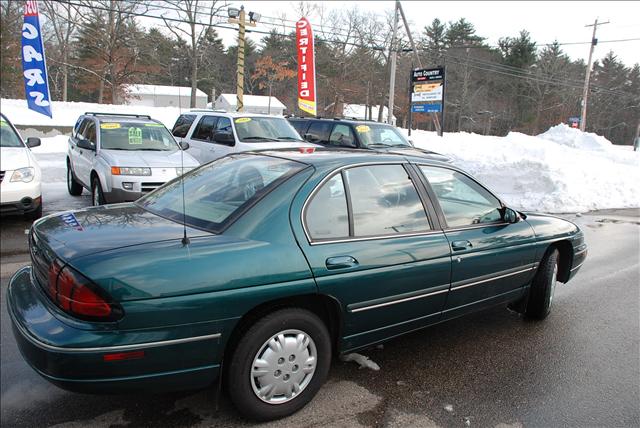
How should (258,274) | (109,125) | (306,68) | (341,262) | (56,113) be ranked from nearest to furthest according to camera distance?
(258,274) → (341,262) → (109,125) → (306,68) → (56,113)

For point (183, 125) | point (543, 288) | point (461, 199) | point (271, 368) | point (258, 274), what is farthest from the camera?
point (183, 125)

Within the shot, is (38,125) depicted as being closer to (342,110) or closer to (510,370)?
(510,370)

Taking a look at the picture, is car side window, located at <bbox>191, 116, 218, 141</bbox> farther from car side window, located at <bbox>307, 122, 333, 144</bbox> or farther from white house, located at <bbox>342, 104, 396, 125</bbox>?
white house, located at <bbox>342, 104, 396, 125</bbox>

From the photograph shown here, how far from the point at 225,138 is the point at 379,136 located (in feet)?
13.1

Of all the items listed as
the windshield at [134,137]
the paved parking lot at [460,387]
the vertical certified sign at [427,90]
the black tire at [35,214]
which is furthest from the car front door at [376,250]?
the vertical certified sign at [427,90]

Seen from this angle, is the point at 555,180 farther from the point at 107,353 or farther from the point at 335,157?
the point at 107,353

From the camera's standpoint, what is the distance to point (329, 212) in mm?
2930

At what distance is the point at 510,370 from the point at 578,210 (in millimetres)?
9470

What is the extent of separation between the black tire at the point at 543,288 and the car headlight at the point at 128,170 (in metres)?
5.81

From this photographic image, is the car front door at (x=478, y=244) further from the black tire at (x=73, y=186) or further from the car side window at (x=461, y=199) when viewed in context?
the black tire at (x=73, y=186)

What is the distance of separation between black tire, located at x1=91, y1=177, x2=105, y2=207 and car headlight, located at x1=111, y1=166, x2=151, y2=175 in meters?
0.53

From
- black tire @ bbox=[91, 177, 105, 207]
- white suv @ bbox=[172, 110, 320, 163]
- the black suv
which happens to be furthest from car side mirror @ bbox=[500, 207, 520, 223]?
the black suv

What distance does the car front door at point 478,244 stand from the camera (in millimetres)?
3463

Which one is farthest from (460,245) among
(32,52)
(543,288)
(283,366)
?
(32,52)
